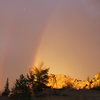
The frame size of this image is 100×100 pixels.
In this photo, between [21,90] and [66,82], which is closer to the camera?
[21,90]

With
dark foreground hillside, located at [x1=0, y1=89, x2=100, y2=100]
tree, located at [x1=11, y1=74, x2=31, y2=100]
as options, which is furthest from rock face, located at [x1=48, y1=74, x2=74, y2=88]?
dark foreground hillside, located at [x1=0, y1=89, x2=100, y2=100]

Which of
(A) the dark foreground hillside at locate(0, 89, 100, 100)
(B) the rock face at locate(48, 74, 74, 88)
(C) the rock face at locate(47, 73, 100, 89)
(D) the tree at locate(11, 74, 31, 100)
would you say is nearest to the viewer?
(A) the dark foreground hillside at locate(0, 89, 100, 100)

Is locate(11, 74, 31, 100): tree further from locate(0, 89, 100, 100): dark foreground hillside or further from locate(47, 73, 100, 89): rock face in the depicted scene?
locate(47, 73, 100, 89): rock face

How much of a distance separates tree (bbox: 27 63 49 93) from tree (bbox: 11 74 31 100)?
1.92 metres

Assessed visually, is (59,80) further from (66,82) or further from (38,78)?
(38,78)

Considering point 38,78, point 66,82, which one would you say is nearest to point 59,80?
point 66,82

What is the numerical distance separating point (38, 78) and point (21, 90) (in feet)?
27.7

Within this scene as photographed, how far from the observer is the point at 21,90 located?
7862 cm

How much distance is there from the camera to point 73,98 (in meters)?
68.9

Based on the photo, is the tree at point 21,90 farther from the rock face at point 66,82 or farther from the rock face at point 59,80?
the rock face at point 59,80

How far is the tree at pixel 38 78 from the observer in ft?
271

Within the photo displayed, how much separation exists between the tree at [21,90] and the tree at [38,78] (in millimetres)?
1920

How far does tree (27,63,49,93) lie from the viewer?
82506mm

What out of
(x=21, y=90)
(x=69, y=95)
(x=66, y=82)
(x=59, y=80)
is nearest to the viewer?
(x=69, y=95)
